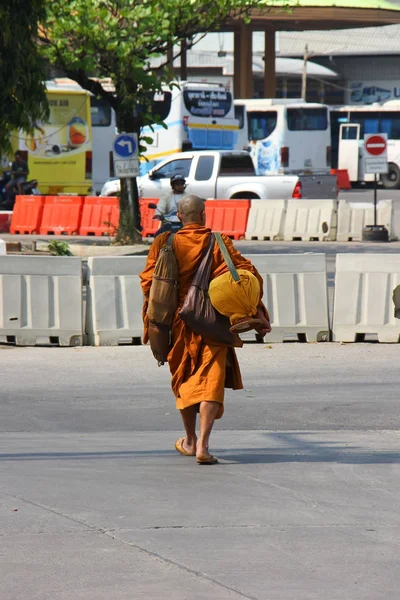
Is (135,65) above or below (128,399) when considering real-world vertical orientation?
above

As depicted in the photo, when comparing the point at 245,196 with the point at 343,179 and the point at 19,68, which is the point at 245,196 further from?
the point at 343,179

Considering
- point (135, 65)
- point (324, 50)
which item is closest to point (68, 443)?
point (135, 65)

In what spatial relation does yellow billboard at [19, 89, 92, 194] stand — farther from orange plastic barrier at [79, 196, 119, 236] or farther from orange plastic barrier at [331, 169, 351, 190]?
orange plastic barrier at [331, 169, 351, 190]

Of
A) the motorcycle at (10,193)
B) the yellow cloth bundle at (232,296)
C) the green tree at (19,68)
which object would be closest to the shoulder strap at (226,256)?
the yellow cloth bundle at (232,296)

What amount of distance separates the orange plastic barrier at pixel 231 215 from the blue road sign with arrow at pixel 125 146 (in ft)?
14.6

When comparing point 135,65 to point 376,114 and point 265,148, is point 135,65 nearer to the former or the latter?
point 265,148

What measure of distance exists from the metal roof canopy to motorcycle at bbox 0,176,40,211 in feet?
61.0

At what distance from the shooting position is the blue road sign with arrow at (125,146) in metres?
23.2

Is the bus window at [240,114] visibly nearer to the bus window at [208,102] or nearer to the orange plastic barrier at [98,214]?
the bus window at [208,102]

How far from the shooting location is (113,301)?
12.6 meters

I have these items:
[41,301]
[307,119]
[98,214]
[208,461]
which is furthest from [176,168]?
[208,461]

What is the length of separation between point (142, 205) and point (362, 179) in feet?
81.3

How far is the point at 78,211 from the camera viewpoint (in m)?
29.2

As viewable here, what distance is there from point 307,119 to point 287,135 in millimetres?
1418
